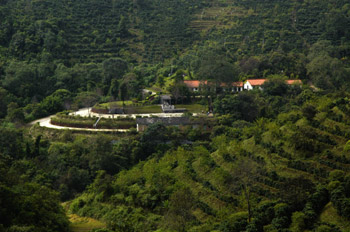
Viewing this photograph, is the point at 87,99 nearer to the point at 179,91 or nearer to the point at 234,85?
the point at 179,91

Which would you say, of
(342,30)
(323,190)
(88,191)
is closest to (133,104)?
(88,191)

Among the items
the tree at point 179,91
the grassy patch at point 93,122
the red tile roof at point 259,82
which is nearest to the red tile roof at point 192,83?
the tree at point 179,91

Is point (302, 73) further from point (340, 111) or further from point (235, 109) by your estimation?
point (340, 111)

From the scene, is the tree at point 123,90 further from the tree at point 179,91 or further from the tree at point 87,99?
the tree at point 179,91

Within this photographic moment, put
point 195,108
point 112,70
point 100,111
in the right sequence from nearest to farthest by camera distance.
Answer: point 100,111 < point 195,108 < point 112,70

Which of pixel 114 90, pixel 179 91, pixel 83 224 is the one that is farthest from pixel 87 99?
pixel 83 224
